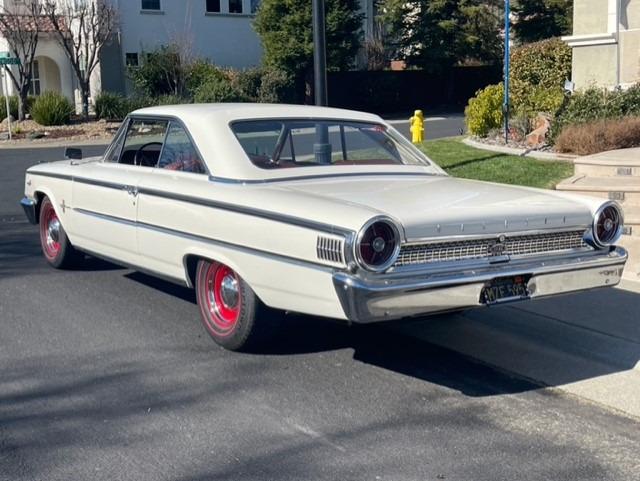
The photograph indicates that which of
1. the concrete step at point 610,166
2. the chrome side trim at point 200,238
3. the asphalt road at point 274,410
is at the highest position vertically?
the concrete step at point 610,166

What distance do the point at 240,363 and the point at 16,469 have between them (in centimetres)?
186

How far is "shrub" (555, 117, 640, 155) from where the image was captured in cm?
1302

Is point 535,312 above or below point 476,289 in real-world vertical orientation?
below

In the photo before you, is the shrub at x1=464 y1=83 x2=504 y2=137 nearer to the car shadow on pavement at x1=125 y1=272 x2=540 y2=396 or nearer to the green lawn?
the green lawn

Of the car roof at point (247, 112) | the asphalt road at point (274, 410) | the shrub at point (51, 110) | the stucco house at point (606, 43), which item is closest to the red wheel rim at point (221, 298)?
the asphalt road at point (274, 410)

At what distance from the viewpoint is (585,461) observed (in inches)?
180

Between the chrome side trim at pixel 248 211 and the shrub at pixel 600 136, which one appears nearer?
the chrome side trim at pixel 248 211

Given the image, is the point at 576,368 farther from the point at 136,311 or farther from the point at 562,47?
the point at 562,47

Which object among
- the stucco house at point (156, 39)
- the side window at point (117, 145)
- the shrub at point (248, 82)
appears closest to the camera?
the side window at point (117, 145)

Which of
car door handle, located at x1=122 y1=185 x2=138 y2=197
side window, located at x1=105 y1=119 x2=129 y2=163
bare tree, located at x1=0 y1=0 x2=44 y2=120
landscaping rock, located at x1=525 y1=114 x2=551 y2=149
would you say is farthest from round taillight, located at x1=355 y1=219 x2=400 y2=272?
bare tree, located at x1=0 y1=0 x2=44 y2=120

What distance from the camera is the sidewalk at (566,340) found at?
18.7ft

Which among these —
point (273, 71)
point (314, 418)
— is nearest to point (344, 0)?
point (273, 71)

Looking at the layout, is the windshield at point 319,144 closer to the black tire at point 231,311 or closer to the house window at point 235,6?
the black tire at point 231,311

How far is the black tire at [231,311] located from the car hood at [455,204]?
0.74 m
